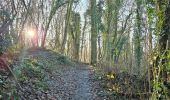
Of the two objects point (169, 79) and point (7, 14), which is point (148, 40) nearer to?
point (169, 79)

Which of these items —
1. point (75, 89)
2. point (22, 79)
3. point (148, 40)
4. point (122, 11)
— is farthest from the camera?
point (122, 11)

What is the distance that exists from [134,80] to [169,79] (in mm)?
2700

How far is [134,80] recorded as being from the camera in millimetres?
10125

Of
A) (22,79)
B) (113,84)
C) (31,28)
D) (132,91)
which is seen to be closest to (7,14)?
(22,79)

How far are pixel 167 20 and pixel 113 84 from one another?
469cm

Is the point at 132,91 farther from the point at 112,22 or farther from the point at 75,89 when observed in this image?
the point at 112,22

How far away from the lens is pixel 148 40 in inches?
224

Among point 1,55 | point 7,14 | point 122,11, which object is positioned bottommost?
point 1,55

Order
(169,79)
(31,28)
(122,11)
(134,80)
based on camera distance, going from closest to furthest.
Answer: (169,79), (134,80), (122,11), (31,28)

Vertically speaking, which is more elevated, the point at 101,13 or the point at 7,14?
the point at 101,13

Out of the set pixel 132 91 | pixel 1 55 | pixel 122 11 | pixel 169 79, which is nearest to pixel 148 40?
pixel 169 79

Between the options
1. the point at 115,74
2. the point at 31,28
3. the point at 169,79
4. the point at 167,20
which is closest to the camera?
the point at 169,79

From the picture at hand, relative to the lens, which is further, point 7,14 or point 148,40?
point 7,14

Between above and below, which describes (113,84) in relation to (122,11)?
below
